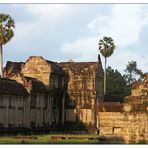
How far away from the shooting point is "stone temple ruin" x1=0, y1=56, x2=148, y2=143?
43688 millimetres

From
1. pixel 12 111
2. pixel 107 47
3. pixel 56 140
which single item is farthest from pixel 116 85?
pixel 56 140

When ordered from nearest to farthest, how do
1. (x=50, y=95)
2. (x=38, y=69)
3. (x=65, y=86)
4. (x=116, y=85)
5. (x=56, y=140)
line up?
(x=56, y=140) < (x=50, y=95) < (x=38, y=69) < (x=65, y=86) < (x=116, y=85)

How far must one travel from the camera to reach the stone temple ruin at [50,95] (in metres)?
43.7

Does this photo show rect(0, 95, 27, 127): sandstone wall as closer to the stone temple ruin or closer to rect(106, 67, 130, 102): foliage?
the stone temple ruin

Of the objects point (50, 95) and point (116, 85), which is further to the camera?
point (116, 85)

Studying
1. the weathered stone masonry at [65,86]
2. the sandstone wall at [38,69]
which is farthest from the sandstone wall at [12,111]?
the sandstone wall at [38,69]

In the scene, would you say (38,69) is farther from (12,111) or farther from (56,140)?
(56,140)

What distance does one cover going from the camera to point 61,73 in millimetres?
54938

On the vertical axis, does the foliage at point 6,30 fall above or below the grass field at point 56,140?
above

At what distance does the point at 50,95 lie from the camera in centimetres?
5219

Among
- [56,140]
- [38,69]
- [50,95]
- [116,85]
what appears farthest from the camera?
[116,85]

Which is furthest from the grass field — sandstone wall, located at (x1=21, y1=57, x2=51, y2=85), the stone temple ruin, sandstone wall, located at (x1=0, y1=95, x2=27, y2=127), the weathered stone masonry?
sandstone wall, located at (x1=21, y1=57, x2=51, y2=85)

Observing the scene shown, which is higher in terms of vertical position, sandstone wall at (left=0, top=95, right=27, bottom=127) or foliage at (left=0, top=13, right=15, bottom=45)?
foliage at (left=0, top=13, right=15, bottom=45)

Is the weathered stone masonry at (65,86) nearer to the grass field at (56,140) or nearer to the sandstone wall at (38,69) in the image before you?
the sandstone wall at (38,69)
